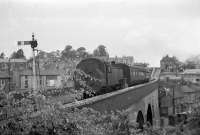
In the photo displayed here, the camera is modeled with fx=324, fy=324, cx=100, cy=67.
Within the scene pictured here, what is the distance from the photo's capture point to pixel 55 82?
235 inches

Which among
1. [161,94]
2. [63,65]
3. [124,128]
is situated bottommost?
[161,94]

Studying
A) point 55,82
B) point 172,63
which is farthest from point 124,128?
point 172,63

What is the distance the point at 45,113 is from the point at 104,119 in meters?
1.75

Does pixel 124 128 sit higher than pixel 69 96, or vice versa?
pixel 69 96

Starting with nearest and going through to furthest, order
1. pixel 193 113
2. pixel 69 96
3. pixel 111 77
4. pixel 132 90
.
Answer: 1. pixel 69 96
2. pixel 193 113
3. pixel 132 90
4. pixel 111 77

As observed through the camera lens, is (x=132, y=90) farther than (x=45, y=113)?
Yes

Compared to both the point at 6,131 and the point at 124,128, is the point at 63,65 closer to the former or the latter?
the point at 124,128

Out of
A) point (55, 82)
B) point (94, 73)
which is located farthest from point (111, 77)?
point (55, 82)

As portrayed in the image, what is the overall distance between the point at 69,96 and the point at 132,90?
1415cm

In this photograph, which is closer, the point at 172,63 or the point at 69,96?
the point at 69,96

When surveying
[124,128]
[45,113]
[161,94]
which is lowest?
[161,94]

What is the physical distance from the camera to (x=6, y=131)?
372 centimetres

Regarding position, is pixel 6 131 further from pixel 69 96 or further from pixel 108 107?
pixel 108 107

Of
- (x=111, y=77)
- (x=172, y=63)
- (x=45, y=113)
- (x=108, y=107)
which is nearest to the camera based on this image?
(x=45, y=113)
